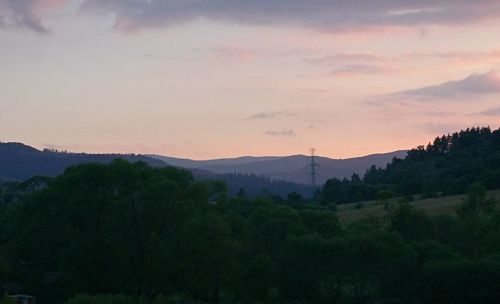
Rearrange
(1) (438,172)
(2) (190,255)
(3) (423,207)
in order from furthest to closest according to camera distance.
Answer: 1. (1) (438,172)
2. (3) (423,207)
3. (2) (190,255)

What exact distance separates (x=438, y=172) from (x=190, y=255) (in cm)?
8251

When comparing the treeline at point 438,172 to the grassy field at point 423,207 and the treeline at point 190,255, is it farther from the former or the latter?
the treeline at point 190,255

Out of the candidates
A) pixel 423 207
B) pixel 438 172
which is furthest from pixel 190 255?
pixel 438 172

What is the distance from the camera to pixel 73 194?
193 feet

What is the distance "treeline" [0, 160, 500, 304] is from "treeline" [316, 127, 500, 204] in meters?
43.5

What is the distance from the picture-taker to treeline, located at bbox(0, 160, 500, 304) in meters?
56.0

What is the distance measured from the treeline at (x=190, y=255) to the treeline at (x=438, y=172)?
1713 inches

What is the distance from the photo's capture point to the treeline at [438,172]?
115 m

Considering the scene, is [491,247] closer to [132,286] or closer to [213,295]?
[213,295]

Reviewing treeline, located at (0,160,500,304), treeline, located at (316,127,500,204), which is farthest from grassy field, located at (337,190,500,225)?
treeline, located at (0,160,500,304)

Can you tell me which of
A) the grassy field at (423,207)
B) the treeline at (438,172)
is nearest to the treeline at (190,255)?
the grassy field at (423,207)

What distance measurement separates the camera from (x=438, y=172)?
431 ft

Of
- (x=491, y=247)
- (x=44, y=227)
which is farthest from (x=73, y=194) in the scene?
(x=491, y=247)

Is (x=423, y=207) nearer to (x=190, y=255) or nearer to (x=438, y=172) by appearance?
(x=438, y=172)
